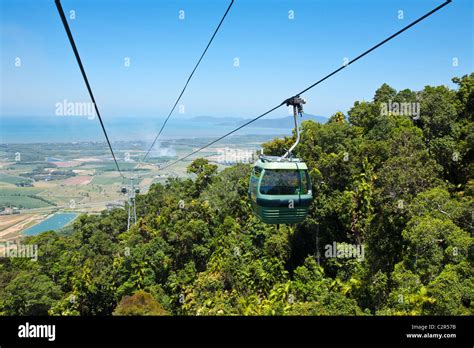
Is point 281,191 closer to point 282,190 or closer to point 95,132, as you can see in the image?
point 282,190

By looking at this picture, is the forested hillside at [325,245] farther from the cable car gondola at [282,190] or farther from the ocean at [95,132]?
the ocean at [95,132]

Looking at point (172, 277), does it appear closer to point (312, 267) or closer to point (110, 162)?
point (312, 267)

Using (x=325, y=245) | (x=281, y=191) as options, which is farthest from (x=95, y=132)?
(x=281, y=191)

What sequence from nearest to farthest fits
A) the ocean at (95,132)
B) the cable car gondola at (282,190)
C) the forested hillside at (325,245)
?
the cable car gondola at (282,190) → the forested hillside at (325,245) → the ocean at (95,132)

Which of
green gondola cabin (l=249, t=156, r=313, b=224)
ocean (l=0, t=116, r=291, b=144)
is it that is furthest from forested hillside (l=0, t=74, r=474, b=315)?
ocean (l=0, t=116, r=291, b=144)

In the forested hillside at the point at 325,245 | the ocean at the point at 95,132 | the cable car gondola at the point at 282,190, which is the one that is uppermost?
the ocean at the point at 95,132

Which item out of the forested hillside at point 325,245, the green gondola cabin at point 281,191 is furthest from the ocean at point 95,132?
the green gondola cabin at point 281,191
